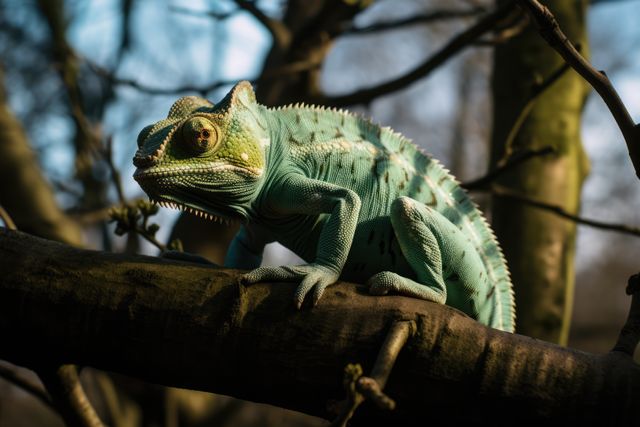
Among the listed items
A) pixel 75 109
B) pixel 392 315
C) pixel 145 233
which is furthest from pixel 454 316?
pixel 75 109

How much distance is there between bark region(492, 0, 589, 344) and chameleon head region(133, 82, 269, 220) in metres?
1.90

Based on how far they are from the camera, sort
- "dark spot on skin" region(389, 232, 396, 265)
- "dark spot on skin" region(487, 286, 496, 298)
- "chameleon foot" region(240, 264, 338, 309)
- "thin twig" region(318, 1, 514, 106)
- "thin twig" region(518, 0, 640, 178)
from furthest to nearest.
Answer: "thin twig" region(318, 1, 514, 106) < "dark spot on skin" region(487, 286, 496, 298) < "dark spot on skin" region(389, 232, 396, 265) < "chameleon foot" region(240, 264, 338, 309) < "thin twig" region(518, 0, 640, 178)

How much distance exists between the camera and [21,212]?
5.10 metres

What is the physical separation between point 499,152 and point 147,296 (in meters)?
2.94

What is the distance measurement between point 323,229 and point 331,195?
0.12 meters

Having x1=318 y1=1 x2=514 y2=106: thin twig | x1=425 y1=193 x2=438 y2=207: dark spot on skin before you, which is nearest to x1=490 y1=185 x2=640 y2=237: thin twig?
x1=318 y1=1 x2=514 y2=106: thin twig

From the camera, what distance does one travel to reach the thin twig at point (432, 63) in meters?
3.92

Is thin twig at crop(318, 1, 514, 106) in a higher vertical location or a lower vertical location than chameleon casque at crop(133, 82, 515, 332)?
higher

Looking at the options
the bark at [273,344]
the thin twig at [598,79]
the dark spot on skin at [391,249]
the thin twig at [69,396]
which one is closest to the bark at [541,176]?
the dark spot on skin at [391,249]

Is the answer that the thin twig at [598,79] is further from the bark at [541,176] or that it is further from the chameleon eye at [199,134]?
the bark at [541,176]

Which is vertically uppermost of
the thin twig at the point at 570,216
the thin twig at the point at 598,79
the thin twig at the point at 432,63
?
the thin twig at the point at 432,63

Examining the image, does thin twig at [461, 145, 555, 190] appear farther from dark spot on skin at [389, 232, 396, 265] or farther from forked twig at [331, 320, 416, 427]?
forked twig at [331, 320, 416, 427]

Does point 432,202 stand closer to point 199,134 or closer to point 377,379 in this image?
point 199,134

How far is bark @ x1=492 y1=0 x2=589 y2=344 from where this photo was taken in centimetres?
408
